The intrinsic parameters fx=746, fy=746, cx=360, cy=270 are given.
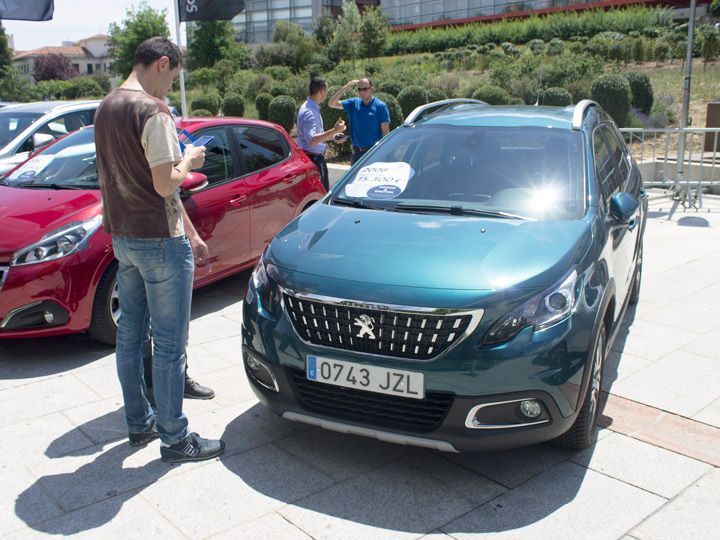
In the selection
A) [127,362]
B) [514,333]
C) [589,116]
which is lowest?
[127,362]

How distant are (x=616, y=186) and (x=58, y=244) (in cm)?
356

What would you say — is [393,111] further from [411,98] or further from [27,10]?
[27,10]

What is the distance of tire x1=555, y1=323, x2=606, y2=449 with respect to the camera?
3465 mm

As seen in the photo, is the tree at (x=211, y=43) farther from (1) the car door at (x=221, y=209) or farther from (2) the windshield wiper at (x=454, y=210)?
(2) the windshield wiper at (x=454, y=210)

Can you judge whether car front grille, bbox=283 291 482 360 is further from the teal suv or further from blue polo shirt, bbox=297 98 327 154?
blue polo shirt, bbox=297 98 327 154

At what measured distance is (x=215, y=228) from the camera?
5848 mm

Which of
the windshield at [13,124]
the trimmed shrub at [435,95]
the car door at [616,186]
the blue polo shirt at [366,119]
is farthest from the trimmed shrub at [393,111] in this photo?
the car door at [616,186]

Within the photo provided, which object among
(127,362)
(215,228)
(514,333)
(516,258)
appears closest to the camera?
(514,333)

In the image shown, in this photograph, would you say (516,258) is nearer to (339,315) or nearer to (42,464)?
(339,315)

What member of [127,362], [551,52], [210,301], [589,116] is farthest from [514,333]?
[551,52]

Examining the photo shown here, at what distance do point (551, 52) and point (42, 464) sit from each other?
3201 centimetres

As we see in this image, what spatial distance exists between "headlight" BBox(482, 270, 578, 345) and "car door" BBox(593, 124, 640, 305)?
0.87 meters

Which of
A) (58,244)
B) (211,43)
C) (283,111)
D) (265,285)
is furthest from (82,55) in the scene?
(265,285)

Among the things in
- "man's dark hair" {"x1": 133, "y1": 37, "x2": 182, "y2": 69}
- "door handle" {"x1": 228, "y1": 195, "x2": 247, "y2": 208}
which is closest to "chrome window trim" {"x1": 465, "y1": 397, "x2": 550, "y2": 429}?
"man's dark hair" {"x1": 133, "y1": 37, "x2": 182, "y2": 69}
